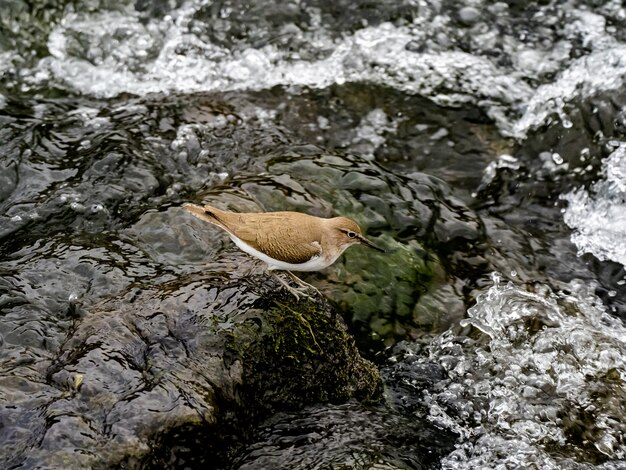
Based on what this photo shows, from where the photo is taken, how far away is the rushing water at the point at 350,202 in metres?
5.53

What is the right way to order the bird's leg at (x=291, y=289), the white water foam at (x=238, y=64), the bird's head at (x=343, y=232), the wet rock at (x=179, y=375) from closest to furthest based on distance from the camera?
the wet rock at (x=179, y=375) < the bird's leg at (x=291, y=289) < the bird's head at (x=343, y=232) < the white water foam at (x=238, y=64)

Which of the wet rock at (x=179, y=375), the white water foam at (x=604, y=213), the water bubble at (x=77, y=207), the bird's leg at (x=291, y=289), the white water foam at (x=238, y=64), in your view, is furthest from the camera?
the white water foam at (x=238, y=64)

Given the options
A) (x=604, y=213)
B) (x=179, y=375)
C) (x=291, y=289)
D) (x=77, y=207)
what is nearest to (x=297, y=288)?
(x=291, y=289)

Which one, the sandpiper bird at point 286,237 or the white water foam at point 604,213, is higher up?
the sandpiper bird at point 286,237

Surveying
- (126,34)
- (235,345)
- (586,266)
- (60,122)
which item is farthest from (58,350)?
(126,34)

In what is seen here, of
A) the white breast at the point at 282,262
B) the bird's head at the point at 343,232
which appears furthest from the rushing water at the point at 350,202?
the bird's head at the point at 343,232

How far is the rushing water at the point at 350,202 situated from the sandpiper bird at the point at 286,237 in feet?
1.41

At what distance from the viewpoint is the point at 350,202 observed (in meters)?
7.79

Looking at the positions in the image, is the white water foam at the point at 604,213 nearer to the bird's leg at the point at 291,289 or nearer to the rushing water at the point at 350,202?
the rushing water at the point at 350,202

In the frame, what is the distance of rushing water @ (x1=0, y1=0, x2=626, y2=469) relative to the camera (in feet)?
18.1

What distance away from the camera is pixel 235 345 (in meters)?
5.34

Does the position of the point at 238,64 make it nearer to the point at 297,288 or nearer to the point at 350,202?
the point at 350,202

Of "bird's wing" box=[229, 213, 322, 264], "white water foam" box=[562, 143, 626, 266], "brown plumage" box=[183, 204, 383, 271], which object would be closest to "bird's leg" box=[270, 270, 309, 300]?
"brown plumage" box=[183, 204, 383, 271]

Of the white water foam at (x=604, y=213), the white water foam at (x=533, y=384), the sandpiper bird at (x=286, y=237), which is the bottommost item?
the white water foam at (x=533, y=384)
